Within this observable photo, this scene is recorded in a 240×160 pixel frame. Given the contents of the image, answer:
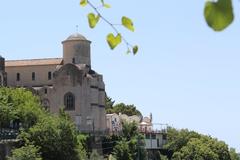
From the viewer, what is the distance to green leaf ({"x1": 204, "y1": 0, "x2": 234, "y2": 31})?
5.97 ft

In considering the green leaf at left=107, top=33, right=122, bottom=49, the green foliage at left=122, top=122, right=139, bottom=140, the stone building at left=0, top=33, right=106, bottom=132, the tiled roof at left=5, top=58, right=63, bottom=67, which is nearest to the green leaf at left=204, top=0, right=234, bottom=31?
the green leaf at left=107, top=33, right=122, bottom=49

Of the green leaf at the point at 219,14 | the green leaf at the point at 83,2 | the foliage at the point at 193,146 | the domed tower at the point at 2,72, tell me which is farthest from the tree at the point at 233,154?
the green leaf at the point at 219,14

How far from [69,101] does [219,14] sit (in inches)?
3071

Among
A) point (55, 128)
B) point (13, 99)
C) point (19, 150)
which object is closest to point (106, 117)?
point (13, 99)

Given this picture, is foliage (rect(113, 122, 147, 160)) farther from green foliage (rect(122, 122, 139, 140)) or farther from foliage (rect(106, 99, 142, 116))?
foliage (rect(106, 99, 142, 116))

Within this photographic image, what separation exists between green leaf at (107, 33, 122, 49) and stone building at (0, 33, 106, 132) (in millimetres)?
76134

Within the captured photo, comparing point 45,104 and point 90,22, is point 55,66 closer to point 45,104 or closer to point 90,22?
point 45,104

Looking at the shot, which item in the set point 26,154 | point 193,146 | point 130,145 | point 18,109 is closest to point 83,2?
point 26,154

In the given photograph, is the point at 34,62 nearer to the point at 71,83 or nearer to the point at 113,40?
the point at 71,83

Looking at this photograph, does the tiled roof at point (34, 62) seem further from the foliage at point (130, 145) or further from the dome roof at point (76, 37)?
the foliage at point (130, 145)

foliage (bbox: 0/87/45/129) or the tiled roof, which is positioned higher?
the tiled roof

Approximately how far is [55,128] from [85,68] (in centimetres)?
2433

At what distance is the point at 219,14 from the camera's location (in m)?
1.82

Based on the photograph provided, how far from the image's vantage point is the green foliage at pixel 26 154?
5065 cm
